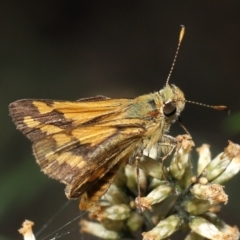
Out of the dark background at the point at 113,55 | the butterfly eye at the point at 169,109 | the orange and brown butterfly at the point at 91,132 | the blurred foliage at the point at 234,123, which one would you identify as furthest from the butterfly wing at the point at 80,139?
the dark background at the point at 113,55

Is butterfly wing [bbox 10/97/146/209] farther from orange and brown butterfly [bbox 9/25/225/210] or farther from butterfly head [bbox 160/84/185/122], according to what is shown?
butterfly head [bbox 160/84/185/122]

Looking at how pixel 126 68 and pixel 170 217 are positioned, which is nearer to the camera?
pixel 170 217

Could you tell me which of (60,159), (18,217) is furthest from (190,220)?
(18,217)

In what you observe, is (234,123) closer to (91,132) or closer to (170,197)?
(170,197)

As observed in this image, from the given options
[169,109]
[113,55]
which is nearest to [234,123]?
[169,109]

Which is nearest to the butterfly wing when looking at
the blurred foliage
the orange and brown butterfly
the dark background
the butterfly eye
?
the orange and brown butterfly

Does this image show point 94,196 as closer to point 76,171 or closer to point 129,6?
point 76,171
